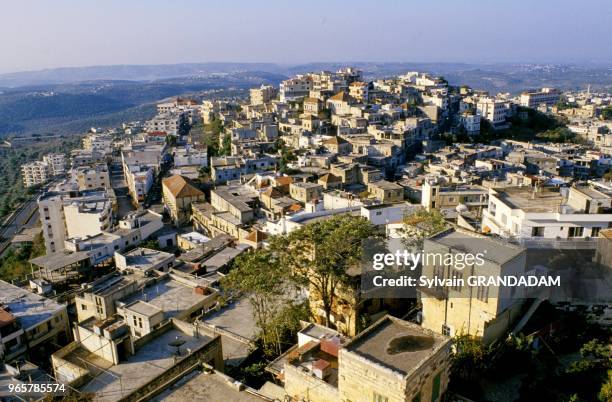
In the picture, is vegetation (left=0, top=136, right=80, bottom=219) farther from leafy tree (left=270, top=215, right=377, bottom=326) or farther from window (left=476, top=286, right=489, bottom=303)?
window (left=476, top=286, right=489, bottom=303)

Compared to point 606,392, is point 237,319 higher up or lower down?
lower down

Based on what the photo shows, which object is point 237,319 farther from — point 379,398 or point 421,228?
point 379,398

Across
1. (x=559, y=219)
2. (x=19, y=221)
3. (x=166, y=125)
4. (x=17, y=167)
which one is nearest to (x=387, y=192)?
(x=559, y=219)

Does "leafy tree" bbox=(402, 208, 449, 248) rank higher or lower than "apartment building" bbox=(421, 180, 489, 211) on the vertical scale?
higher

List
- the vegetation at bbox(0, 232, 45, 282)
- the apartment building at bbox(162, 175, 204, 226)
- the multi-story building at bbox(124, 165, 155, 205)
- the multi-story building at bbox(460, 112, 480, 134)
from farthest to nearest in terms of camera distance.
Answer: the multi-story building at bbox(460, 112, 480, 134)
the multi-story building at bbox(124, 165, 155, 205)
the apartment building at bbox(162, 175, 204, 226)
the vegetation at bbox(0, 232, 45, 282)

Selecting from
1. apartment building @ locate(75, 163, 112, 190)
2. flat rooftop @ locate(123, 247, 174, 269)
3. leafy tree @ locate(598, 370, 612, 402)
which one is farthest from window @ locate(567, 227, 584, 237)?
apartment building @ locate(75, 163, 112, 190)

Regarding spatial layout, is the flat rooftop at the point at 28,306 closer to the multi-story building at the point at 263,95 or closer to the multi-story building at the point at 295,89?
the multi-story building at the point at 295,89

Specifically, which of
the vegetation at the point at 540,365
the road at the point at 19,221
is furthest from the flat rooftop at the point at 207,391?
the road at the point at 19,221
